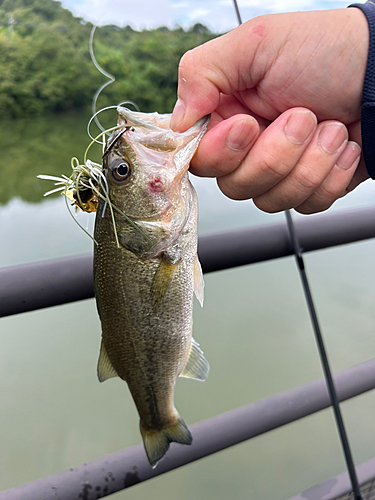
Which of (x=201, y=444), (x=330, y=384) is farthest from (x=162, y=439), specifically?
(x=330, y=384)

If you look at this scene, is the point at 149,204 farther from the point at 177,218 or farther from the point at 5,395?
the point at 5,395

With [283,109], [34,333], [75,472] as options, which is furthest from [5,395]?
[283,109]

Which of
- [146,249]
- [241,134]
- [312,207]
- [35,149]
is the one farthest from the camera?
[35,149]

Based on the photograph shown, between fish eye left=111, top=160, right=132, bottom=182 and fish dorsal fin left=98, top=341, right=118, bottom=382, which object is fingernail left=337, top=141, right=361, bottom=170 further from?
fish dorsal fin left=98, top=341, right=118, bottom=382

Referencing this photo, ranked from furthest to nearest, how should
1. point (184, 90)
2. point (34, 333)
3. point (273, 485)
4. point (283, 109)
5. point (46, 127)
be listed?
point (46, 127)
point (34, 333)
point (273, 485)
point (283, 109)
point (184, 90)

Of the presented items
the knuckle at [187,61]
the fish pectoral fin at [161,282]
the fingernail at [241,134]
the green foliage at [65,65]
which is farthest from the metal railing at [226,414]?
the green foliage at [65,65]

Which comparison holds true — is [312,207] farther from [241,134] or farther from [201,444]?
[201,444]

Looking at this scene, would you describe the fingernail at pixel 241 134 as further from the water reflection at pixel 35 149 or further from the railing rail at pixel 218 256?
the water reflection at pixel 35 149
